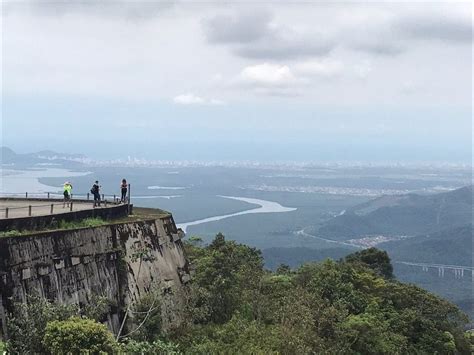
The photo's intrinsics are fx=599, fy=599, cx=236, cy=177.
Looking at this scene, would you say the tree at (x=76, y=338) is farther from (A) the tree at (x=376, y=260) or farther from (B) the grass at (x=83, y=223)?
(A) the tree at (x=376, y=260)

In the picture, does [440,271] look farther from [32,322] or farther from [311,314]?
[32,322]

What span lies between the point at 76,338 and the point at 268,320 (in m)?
14.1

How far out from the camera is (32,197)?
3222 centimetres

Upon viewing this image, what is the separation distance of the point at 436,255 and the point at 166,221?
164 m

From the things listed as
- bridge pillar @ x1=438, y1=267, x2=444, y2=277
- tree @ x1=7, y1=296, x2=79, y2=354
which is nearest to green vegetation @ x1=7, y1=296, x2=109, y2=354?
tree @ x1=7, y1=296, x2=79, y2=354

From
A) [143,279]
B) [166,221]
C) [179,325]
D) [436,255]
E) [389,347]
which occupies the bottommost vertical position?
[436,255]

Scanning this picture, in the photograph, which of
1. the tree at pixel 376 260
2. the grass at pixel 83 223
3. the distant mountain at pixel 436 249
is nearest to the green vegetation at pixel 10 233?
the grass at pixel 83 223

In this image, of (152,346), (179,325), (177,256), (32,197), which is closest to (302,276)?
(177,256)

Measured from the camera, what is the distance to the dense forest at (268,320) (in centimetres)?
1627

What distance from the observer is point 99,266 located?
2239cm

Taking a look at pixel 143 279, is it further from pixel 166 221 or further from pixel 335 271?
pixel 335 271

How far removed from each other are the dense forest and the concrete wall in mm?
730

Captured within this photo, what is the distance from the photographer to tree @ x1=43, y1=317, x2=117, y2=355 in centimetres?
1544

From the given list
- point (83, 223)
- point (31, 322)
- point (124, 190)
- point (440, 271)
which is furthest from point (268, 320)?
point (440, 271)
